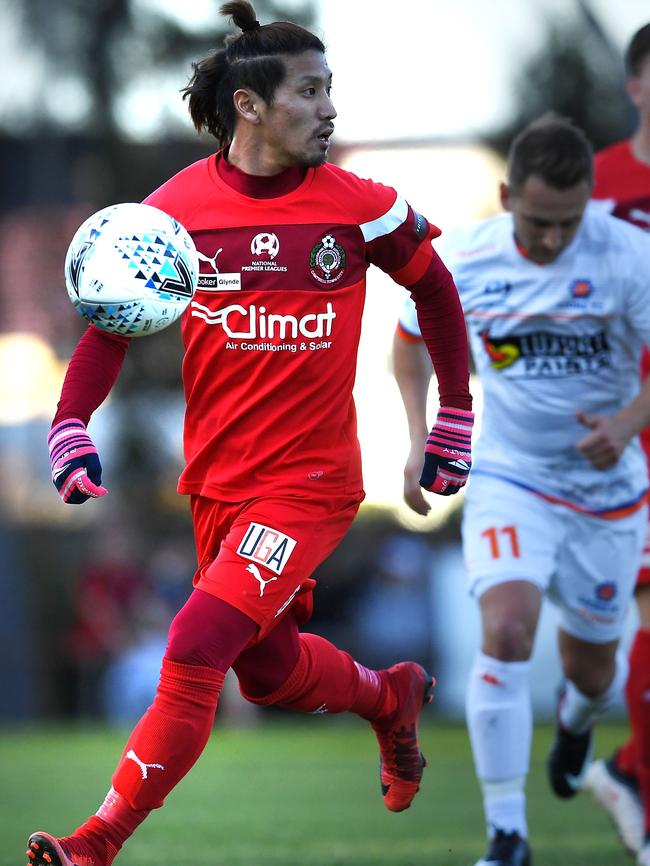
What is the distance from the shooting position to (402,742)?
526 centimetres

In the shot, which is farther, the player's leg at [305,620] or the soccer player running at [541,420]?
the soccer player running at [541,420]

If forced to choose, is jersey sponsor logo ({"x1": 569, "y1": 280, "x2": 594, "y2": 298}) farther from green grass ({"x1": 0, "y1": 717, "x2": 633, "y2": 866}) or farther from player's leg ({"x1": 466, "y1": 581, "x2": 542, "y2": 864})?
green grass ({"x1": 0, "y1": 717, "x2": 633, "y2": 866})

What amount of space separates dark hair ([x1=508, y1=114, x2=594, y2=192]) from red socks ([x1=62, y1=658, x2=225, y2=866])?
2.25 metres

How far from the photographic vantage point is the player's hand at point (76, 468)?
4.33m

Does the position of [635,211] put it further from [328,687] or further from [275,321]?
[328,687]

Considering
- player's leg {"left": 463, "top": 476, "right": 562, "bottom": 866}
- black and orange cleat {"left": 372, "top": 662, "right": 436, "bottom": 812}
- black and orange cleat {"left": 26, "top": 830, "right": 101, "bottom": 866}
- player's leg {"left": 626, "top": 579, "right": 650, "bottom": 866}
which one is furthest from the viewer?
player's leg {"left": 626, "top": 579, "right": 650, "bottom": 866}

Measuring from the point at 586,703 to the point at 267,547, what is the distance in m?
2.49

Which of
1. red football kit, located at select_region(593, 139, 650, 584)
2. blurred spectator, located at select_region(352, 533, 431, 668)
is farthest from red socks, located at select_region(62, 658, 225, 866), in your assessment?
blurred spectator, located at select_region(352, 533, 431, 668)

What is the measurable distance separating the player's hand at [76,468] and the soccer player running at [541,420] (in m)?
1.53

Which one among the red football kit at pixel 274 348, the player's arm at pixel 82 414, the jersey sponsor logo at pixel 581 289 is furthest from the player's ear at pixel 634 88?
the player's arm at pixel 82 414

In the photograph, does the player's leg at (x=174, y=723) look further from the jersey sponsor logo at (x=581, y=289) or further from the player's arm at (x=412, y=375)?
the jersey sponsor logo at (x=581, y=289)

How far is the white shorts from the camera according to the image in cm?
585

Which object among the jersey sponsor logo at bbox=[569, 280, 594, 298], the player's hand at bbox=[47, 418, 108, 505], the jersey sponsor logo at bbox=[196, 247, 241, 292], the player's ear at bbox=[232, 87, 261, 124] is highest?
the player's ear at bbox=[232, 87, 261, 124]

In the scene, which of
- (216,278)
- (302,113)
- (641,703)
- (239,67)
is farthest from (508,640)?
(239,67)
